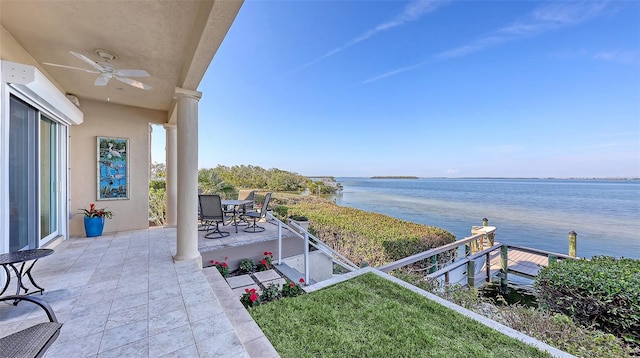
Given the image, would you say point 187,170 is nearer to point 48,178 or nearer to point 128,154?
point 48,178

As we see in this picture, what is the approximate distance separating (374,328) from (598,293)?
113 inches

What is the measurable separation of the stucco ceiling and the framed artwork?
181 centimetres

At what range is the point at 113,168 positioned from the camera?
5.41 metres

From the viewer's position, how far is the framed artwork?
5.32 meters

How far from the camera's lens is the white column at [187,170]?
3.41 metres

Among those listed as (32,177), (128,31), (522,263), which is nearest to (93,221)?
(32,177)

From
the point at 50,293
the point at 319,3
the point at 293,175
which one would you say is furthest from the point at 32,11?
the point at 293,175

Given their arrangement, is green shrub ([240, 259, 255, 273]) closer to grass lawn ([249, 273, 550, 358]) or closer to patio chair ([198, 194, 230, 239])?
patio chair ([198, 194, 230, 239])

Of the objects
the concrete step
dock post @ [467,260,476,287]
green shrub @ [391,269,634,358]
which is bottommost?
dock post @ [467,260,476,287]

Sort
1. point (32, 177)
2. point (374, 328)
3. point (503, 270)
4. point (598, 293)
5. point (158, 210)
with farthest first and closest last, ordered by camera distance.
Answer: point (158, 210)
point (503, 270)
point (32, 177)
point (598, 293)
point (374, 328)

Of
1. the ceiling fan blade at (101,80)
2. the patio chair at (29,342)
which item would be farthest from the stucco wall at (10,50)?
the patio chair at (29,342)

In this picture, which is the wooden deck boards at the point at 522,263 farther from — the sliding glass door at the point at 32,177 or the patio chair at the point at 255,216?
the sliding glass door at the point at 32,177

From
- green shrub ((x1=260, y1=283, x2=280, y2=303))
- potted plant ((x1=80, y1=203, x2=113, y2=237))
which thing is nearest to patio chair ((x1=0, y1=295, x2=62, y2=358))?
green shrub ((x1=260, y1=283, x2=280, y2=303))

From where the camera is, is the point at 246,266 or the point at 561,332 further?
the point at 246,266
